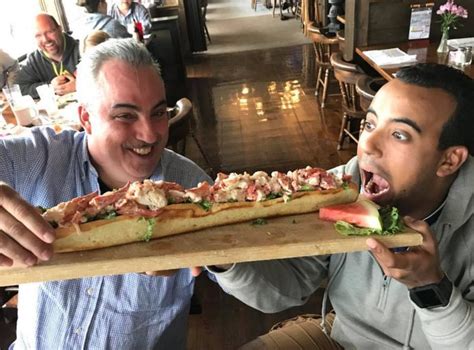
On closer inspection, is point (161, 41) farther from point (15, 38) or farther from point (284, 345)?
point (284, 345)

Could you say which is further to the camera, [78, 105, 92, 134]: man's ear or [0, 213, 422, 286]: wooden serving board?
[78, 105, 92, 134]: man's ear

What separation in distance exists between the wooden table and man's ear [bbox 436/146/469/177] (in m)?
2.52

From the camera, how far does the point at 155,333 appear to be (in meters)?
1.66

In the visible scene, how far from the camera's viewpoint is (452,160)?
1410 mm

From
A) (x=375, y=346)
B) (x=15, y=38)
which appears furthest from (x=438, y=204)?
(x=15, y=38)

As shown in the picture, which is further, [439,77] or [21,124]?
[21,124]

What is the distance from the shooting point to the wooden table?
384 centimetres

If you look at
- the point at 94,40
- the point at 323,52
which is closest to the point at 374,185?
the point at 94,40

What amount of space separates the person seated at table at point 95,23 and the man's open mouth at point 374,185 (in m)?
4.70

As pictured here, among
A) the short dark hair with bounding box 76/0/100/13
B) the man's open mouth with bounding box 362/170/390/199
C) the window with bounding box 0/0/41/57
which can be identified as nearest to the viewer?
the man's open mouth with bounding box 362/170/390/199

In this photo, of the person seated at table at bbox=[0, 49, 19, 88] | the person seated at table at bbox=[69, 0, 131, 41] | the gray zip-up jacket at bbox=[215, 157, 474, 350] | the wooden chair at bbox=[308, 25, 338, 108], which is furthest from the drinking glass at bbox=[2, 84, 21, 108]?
the wooden chair at bbox=[308, 25, 338, 108]

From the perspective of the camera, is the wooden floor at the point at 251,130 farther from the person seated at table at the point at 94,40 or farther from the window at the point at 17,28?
the window at the point at 17,28

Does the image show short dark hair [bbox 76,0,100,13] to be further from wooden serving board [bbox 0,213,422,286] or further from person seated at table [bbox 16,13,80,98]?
wooden serving board [bbox 0,213,422,286]

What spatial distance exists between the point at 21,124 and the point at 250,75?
5010mm
